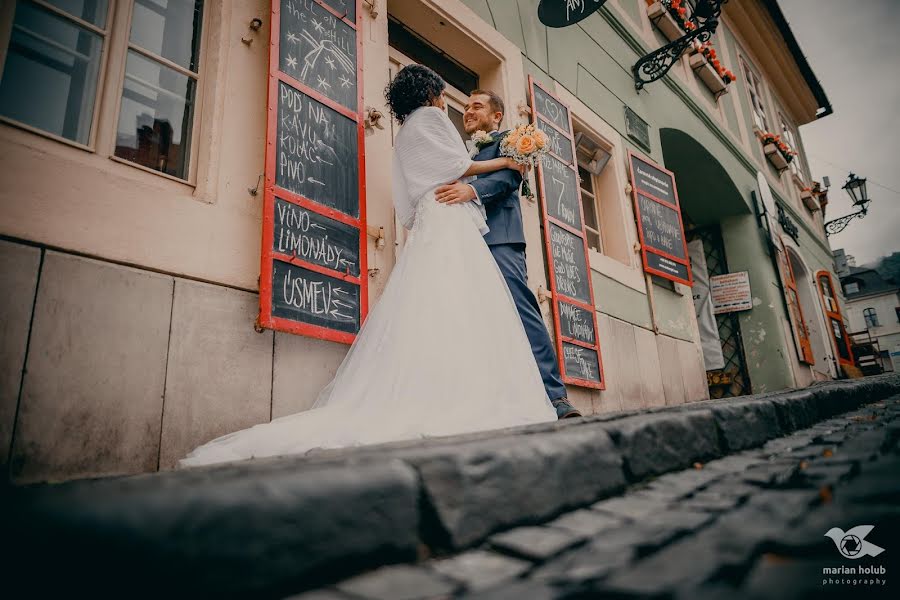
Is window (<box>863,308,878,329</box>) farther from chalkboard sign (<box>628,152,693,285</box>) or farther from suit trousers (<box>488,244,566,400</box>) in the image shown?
suit trousers (<box>488,244,566,400</box>)

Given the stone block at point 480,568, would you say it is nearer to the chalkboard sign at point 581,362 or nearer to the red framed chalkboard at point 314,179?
the red framed chalkboard at point 314,179

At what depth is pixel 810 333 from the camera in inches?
429

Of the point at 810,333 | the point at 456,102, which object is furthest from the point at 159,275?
the point at 810,333

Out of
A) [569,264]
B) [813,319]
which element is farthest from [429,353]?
[813,319]

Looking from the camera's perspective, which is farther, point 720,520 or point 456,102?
point 456,102

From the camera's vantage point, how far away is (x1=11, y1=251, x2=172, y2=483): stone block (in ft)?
6.04

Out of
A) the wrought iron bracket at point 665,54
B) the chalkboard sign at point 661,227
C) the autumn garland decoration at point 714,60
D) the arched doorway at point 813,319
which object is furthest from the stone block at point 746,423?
the arched doorway at point 813,319

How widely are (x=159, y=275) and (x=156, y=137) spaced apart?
76 centimetres

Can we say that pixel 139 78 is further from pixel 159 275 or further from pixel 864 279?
pixel 864 279

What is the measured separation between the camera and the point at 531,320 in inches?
126

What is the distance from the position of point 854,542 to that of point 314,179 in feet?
8.87

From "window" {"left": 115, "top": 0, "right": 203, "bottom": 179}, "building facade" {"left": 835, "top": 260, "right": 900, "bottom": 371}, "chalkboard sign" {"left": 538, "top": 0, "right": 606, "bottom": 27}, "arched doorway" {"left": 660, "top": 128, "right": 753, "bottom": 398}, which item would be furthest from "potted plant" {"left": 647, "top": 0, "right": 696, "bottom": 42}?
"building facade" {"left": 835, "top": 260, "right": 900, "bottom": 371}

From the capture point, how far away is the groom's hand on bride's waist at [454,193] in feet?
9.69

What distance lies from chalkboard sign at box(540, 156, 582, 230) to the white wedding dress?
1.96m
